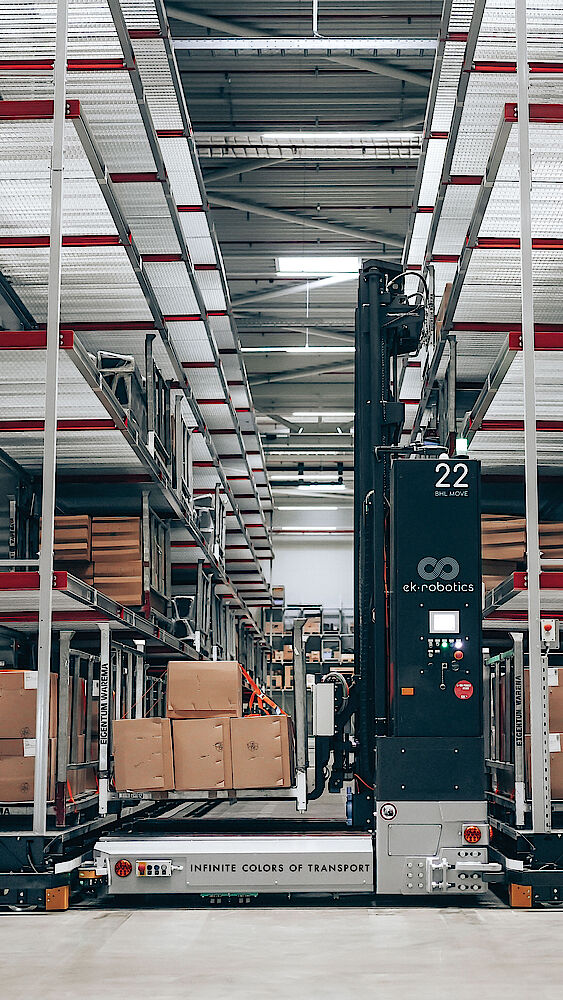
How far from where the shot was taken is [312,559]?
36844mm

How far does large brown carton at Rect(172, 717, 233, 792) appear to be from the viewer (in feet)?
25.6

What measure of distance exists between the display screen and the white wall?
29239 millimetres

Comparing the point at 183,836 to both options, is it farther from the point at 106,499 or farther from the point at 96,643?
the point at 106,499

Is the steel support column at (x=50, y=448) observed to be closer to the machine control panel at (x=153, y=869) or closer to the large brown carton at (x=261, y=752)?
the machine control panel at (x=153, y=869)

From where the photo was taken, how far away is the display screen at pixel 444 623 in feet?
23.6

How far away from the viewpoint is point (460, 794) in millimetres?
7074

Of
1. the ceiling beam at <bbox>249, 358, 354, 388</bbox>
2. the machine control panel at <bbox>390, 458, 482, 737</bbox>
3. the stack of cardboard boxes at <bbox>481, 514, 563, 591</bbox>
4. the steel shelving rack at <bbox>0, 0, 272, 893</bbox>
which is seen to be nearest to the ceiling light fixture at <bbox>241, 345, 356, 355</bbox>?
the ceiling beam at <bbox>249, 358, 354, 388</bbox>

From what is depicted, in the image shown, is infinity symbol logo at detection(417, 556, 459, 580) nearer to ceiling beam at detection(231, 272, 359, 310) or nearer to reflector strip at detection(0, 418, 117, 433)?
reflector strip at detection(0, 418, 117, 433)

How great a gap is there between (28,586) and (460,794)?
302 centimetres

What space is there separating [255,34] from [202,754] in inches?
375

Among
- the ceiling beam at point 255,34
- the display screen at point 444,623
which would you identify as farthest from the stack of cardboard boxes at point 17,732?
the ceiling beam at point 255,34

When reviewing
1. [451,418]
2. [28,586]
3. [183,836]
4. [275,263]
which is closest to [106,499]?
[451,418]

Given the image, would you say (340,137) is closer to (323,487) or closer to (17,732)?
(17,732)

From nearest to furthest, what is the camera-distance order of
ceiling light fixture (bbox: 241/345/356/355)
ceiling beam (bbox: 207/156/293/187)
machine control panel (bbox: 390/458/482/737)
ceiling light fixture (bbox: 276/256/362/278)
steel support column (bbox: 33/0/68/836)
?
machine control panel (bbox: 390/458/482/737)
steel support column (bbox: 33/0/68/836)
ceiling beam (bbox: 207/156/293/187)
ceiling light fixture (bbox: 276/256/362/278)
ceiling light fixture (bbox: 241/345/356/355)
